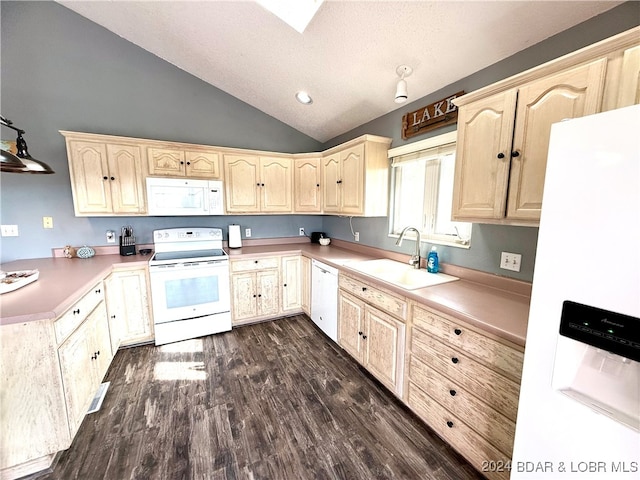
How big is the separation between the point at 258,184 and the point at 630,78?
296 centimetres

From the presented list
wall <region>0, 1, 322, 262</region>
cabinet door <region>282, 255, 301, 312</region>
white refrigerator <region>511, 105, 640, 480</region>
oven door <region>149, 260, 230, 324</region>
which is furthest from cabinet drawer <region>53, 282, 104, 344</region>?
white refrigerator <region>511, 105, 640, 480</region>

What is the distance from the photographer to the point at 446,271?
208 centimetres

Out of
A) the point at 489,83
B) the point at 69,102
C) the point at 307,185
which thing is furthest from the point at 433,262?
the point at 69,102

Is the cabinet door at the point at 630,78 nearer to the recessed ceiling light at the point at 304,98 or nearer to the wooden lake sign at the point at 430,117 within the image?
the wooden lake sign at the point at 430,117

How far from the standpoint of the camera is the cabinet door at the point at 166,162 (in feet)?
8.68

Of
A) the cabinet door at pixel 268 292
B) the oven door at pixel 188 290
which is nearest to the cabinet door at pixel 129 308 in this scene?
the oven door at pixel 188 290

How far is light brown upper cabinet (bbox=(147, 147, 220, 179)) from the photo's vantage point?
105 inches

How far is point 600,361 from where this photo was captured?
793mm

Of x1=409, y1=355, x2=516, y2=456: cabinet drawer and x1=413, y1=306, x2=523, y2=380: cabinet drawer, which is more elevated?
x1=413, y1=306, x2=523, y2=380: cabinet drawer

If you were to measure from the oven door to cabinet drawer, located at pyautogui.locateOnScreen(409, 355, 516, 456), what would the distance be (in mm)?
2073

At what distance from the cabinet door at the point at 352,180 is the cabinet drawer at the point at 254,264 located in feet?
3.42

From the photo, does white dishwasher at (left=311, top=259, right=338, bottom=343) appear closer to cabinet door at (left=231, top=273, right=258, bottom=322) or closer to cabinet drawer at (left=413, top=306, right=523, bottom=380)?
cabinet door at (left=231, top=273, right=258, bottom=322)

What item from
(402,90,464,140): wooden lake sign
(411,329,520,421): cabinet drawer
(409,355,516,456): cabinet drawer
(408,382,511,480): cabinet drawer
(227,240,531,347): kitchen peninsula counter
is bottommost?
(408,382,511,480): cabinet drawer

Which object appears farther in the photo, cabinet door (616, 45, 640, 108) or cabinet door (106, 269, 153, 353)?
cabinet door (106, 269, 153, 353)
